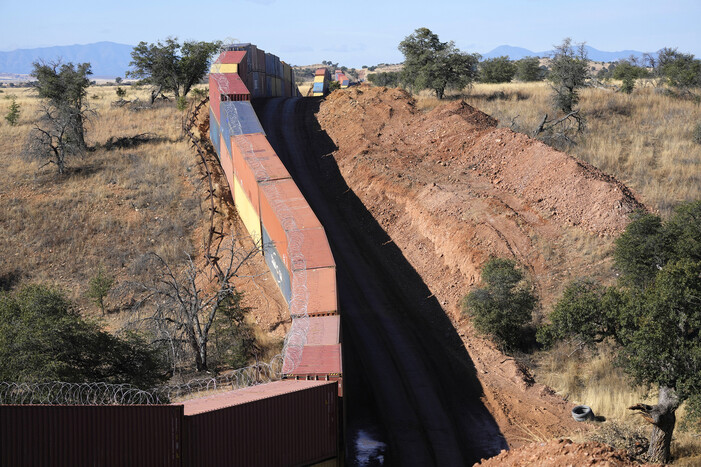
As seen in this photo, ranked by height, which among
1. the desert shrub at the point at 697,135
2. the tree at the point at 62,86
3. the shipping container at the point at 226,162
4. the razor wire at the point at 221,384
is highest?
the tree at the point at 62,86

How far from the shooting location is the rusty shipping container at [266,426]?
12.3m

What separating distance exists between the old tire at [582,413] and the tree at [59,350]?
11219 millimetres

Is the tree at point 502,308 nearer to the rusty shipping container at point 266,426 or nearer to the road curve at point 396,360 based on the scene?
the road curve at point 396,360

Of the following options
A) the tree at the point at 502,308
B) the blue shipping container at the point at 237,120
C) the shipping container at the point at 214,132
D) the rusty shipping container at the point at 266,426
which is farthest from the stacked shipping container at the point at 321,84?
the rusty shipping container at the point at 266,426

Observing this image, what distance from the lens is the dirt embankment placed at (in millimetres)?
20141

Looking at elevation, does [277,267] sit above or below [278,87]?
below

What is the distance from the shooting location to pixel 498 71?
6269 centimetres

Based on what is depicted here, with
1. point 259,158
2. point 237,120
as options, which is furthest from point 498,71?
point 259,158

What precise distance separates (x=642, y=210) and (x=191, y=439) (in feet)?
65.9

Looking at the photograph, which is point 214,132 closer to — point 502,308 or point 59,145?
point 59,145

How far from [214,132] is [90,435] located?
1204 inches

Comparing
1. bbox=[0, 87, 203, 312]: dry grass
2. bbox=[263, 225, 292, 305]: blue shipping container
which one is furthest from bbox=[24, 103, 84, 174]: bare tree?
bbox=[263, 225, 292, 305]: blue shipping container

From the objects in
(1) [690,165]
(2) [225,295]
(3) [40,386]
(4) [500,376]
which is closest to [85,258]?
(2) [225,295]

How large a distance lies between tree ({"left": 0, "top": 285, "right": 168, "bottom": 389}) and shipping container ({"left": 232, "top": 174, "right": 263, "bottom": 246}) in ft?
31.7
